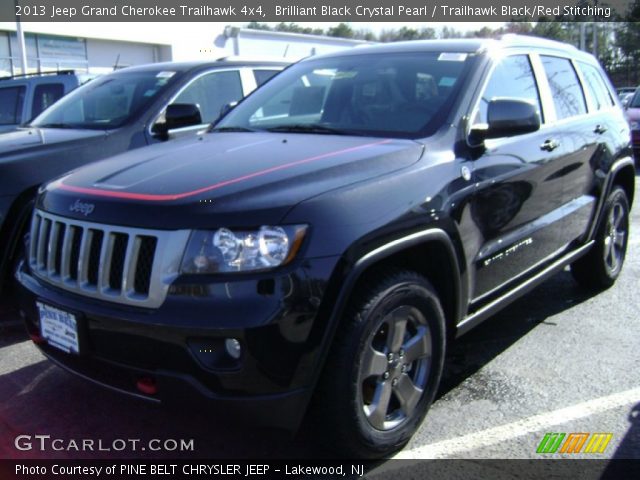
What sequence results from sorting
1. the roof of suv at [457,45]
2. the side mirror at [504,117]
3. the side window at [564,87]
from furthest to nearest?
the side window at [564,87]
the roof of suv at [457,45]
the side mirror at [504,117]

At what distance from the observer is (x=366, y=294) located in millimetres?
2730

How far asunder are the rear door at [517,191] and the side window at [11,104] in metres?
6.97

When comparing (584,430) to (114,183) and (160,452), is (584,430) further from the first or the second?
(114,183)

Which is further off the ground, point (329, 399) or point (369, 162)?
point (369, 162)

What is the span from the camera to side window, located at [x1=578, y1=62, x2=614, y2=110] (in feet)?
16.9

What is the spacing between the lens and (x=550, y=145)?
13.5ft

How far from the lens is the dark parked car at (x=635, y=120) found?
42.7ft

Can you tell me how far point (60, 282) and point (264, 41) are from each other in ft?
106

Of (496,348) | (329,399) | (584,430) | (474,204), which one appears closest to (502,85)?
(474,204)

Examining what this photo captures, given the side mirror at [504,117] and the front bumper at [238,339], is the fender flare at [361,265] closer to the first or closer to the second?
the front bumper at [238,339]

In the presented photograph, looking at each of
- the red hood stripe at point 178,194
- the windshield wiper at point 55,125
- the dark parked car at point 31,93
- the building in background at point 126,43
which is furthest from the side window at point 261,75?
the building in background at point 126,43

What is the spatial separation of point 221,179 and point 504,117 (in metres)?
1.52

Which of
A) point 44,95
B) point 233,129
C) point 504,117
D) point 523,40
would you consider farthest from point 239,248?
point 44,95

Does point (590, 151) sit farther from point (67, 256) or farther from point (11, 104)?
point (11, 104)
